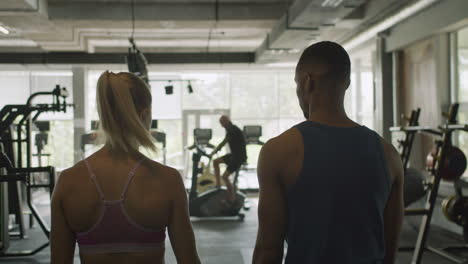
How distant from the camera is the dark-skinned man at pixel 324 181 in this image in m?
1.15

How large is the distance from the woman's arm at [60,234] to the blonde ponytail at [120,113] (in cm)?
18

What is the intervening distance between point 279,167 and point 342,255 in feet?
0.89

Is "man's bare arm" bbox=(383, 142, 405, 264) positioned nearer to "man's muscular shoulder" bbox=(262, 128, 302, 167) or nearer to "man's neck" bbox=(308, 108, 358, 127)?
"man's neck" bbox=(308, 108, 358, 127)

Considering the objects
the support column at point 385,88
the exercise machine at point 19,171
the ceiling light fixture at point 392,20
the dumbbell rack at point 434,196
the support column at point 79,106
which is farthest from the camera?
the support column at point 79,106

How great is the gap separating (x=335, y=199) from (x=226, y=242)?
182 inches

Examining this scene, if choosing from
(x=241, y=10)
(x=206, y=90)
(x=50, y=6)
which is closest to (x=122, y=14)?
(x=50, y=6)

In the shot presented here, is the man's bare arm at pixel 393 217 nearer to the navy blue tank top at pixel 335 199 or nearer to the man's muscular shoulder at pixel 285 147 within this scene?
the navy blue tank top at pixel 335 199

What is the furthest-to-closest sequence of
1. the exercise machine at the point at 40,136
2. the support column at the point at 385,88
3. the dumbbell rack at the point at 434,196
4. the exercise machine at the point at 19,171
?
the exercise machine at the point at 40,136
the support column at the point at 385,88
the exercise machine at the point at 19,171
the dumbbell rack at the point at 434,196

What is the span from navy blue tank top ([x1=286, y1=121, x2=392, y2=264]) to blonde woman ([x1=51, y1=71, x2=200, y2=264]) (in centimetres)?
37

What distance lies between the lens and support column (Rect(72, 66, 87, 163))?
11.0m

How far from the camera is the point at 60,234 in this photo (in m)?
1.32

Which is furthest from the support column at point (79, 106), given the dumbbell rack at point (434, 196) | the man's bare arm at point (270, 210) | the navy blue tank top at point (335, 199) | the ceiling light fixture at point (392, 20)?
the navy blue tank top at point (335, 199)

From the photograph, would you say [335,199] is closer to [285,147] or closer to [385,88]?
[285,147]

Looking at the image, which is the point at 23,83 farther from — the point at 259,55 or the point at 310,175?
the point at 310,175
